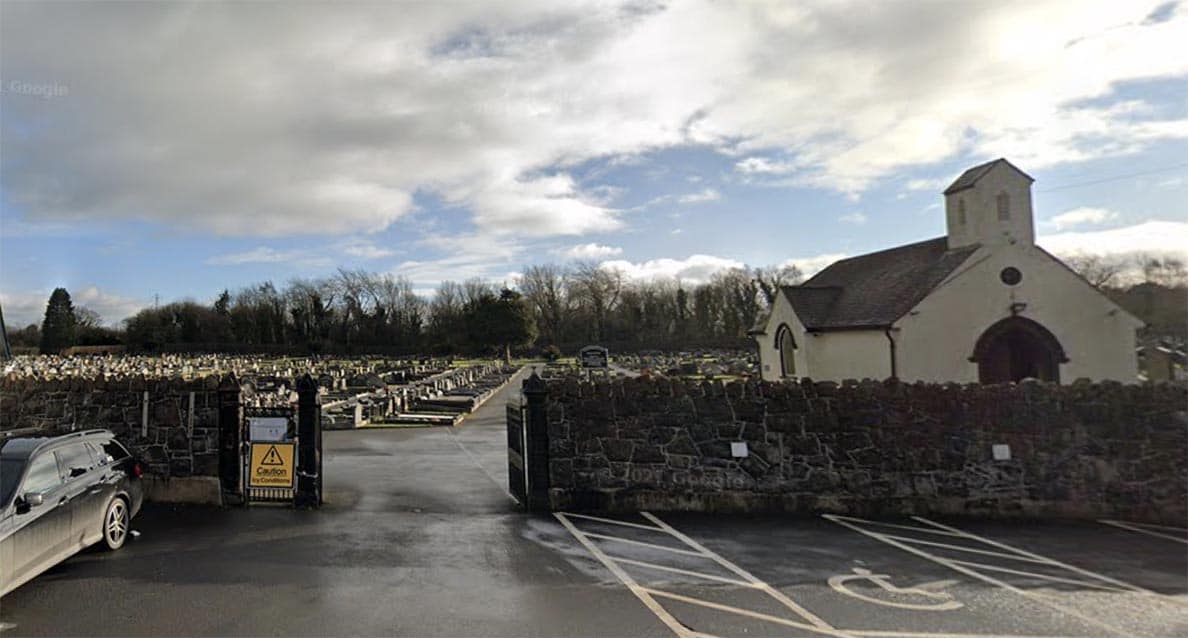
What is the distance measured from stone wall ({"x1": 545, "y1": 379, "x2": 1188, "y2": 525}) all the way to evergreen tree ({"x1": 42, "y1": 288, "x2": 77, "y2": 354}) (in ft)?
254

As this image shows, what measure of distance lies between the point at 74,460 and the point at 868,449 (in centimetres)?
1114

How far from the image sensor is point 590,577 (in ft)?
22.9

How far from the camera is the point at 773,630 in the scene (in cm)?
574

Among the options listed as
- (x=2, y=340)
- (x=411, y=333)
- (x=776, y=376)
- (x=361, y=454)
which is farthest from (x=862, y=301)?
(x=411, y=333)

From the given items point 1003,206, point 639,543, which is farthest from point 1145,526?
point 1003,206

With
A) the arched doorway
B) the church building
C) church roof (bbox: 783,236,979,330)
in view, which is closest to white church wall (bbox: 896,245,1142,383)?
the church building

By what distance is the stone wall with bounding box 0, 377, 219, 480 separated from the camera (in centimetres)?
1019

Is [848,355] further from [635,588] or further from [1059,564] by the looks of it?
[635,588]

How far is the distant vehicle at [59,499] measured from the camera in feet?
19.8

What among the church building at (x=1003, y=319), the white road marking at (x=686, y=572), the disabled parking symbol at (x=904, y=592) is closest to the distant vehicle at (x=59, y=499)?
the white road marking at (x=686, y=572)

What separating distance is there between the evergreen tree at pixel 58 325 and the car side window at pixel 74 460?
74.6m

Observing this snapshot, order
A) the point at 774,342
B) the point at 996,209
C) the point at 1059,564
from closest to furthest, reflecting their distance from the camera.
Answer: the point at 1059,564
the point at 996,209
the point at 774,342

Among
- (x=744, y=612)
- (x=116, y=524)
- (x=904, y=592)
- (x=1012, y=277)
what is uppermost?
(x=1012, y=277)

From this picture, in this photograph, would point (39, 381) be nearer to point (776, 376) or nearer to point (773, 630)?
point (773, 630)
